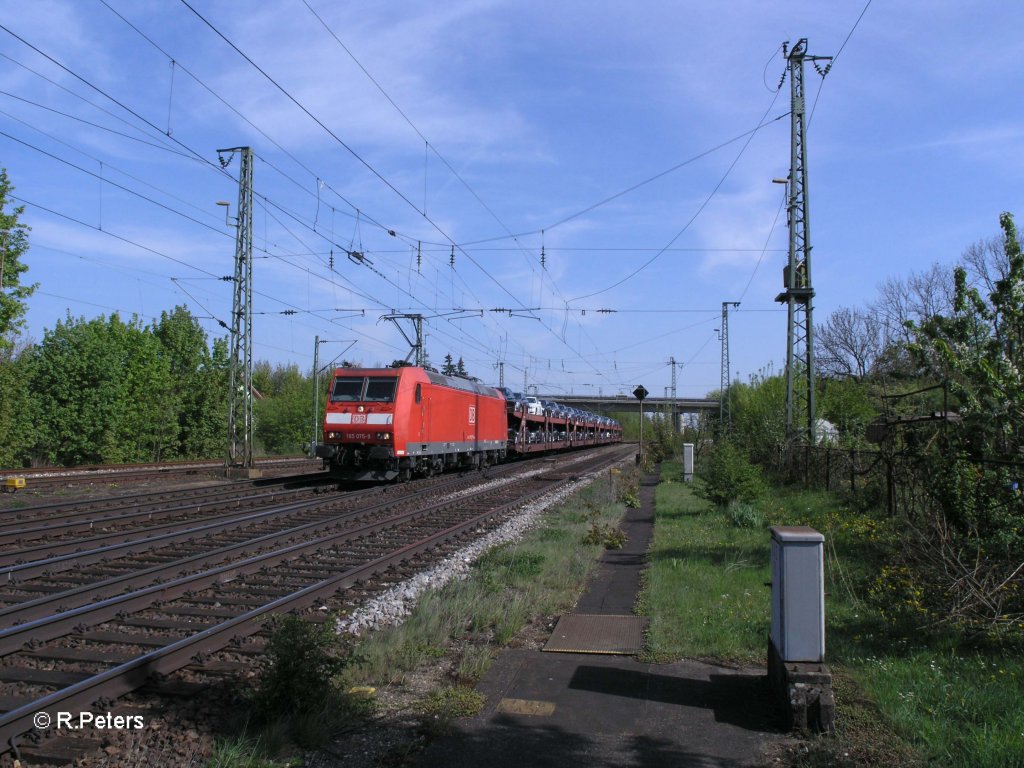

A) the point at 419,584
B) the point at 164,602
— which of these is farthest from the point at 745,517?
the point at 164,602

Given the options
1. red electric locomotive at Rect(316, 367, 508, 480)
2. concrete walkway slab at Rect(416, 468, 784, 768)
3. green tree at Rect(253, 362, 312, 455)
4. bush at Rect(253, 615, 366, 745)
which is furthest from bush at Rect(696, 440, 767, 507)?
green tree at Rect(253, 362, 312, 455)

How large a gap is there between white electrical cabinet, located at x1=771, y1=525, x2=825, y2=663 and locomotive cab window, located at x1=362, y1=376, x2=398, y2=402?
640 inches

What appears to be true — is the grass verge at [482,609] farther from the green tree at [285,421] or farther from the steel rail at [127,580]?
the green tree at [285,421]

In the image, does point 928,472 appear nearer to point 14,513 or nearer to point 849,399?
point 14,513

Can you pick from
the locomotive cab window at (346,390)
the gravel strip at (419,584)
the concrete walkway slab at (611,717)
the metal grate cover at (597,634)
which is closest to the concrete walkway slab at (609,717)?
the concrete walkway slab at (611,717)

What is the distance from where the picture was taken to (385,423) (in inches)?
798

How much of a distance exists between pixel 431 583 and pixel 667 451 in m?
36.0

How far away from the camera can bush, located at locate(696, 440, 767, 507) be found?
15016 millimetres

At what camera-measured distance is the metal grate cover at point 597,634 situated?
6379mm

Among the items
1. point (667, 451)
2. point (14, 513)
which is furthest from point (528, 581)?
point (667, 451)

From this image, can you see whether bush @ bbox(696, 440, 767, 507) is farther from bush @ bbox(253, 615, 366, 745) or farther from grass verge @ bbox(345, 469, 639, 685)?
bush @ bbox(253, 615, 366, 745)

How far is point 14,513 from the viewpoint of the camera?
45.7 ft

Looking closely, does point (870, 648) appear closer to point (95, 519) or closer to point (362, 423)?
point (95, 519)

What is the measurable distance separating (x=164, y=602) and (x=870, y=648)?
6.48 meters
